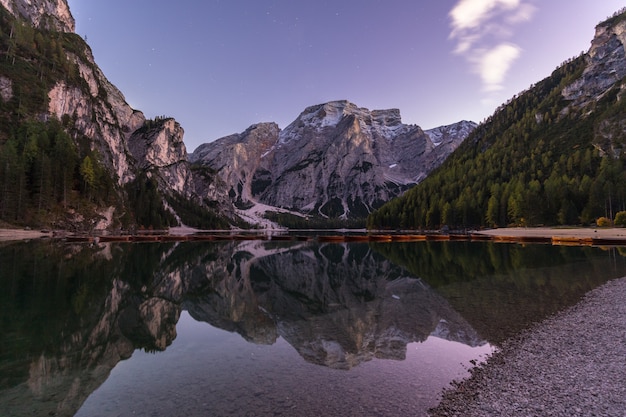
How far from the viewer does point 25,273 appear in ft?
117

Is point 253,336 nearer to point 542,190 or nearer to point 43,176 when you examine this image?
point 43,176

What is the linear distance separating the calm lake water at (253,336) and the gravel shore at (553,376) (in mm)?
969

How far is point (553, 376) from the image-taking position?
40.3ft

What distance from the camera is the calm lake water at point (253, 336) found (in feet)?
37.9

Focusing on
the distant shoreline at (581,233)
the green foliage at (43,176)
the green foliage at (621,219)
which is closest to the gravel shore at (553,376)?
the distant shoreline at (581,233)

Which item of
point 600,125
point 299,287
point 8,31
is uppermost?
point 8,31

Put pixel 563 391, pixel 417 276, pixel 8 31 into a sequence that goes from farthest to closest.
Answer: pixel 8 31 → pixel 417 276 → pixel 563 391

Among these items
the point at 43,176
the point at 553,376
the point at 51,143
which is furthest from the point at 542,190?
the point at 51,143

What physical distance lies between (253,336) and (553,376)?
14.4m

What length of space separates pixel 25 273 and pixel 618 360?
47.1 m

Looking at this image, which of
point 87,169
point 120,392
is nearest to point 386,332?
point 120,392

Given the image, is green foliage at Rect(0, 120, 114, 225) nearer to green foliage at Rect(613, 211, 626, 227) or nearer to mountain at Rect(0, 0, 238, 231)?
mountain at Rect(0, 0, 238, 231)

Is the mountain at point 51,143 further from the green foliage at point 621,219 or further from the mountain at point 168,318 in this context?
the green foliage at point 621,219

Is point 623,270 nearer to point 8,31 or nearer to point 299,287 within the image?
point 299,287
